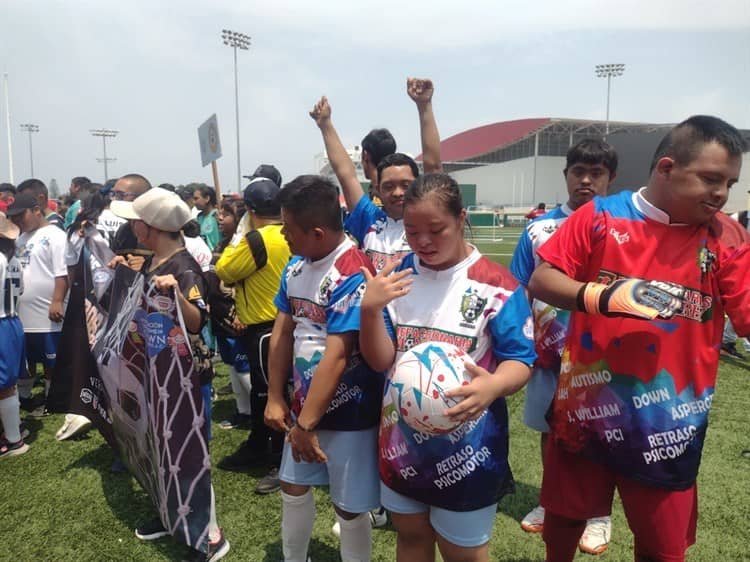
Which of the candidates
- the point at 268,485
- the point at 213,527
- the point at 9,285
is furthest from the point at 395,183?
the point at 9,285

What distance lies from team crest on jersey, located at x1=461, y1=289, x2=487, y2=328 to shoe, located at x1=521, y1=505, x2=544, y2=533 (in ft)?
7.01

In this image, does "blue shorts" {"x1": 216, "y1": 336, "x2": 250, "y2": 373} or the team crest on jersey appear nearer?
the team crest on jersey

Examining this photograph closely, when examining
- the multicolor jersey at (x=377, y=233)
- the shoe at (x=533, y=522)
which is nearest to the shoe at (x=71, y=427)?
the multicolor jersey at (x=377, y=233)

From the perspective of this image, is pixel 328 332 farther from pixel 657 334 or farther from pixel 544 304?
pixel 544 304

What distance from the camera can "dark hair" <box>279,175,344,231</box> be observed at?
2.29m

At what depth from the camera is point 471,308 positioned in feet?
6.36

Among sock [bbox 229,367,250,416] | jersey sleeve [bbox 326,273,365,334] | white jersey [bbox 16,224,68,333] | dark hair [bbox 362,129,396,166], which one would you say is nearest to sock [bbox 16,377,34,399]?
white jersey [bbox 16,224,68,333]

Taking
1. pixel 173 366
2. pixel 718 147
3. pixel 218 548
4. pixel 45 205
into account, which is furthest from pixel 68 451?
pixel 718 147

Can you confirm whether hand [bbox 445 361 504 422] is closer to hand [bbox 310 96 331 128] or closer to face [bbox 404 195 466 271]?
face [bbox 404 195 466 271]

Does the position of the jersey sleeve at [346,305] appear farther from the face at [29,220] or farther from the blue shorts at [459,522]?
the face at [29,220]

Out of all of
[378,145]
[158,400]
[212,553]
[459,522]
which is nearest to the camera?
[459,522]

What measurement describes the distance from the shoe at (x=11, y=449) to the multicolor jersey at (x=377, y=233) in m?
3.65

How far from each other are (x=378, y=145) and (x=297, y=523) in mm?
2390

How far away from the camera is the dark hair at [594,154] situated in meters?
3.16
